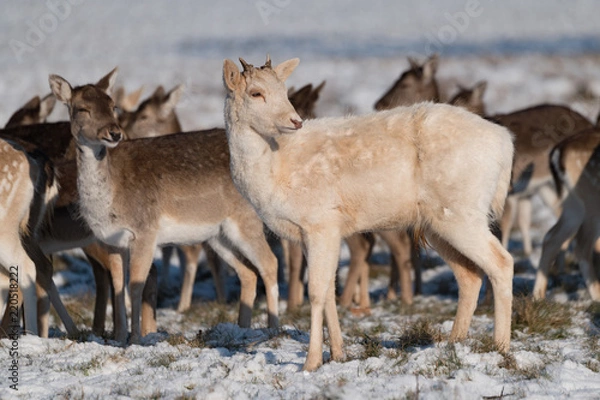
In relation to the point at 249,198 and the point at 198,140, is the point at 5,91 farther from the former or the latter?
the point at 249,198

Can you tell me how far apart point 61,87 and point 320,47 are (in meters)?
49.5

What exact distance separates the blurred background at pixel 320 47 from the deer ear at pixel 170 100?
4.75 meters

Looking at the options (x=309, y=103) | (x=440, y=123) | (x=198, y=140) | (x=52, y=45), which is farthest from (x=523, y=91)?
(x=52, y=45)

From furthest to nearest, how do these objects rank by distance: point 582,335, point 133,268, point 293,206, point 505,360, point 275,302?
point 275,302
point 133,268
point 582,335
point 293,206
point 505,360

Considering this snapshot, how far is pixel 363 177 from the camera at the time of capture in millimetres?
7059

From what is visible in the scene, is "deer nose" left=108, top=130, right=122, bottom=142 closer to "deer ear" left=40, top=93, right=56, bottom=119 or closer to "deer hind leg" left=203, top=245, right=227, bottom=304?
"deer hind leg" left=203, top=245, right=227, bottom=304

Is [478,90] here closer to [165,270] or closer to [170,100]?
[170,100]

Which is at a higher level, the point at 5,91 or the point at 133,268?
the point at 5,91

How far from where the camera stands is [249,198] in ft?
23.4

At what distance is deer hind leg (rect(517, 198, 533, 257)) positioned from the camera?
15.3 m

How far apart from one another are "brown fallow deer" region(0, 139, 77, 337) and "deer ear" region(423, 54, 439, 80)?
730cm

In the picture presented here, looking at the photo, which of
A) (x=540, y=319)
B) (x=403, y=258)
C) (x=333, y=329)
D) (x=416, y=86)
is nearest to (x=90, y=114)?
(x=333, y=329)

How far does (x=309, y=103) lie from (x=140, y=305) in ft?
15.6


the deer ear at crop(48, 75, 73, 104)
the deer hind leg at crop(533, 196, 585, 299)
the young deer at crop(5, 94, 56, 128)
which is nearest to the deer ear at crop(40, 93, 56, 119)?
the young deer at crop(5, 94, 56, 128)
